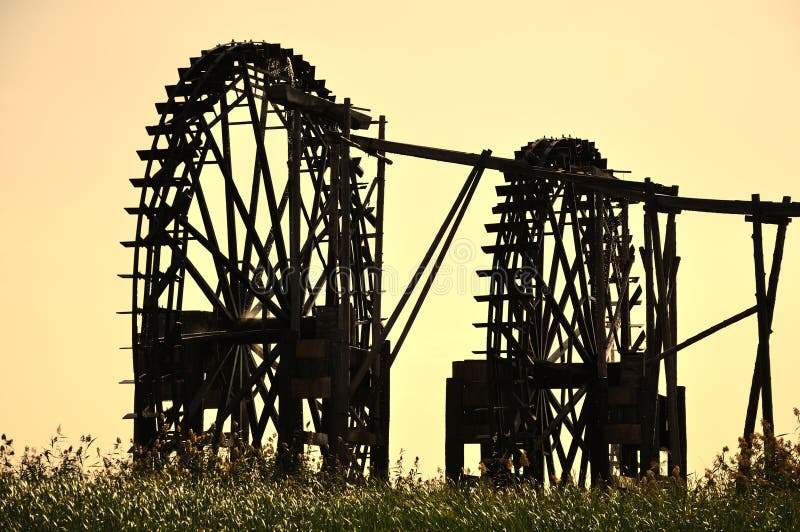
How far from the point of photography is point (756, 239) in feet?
73.9

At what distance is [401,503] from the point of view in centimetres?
1631

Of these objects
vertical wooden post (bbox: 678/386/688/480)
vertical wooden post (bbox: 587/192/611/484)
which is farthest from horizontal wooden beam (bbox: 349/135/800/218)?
vertical wooden post (bbox: 678/386/688/480)

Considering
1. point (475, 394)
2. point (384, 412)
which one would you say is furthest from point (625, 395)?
point (384, 412)

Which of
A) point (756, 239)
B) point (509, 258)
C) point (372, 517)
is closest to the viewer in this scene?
point (372, 517)

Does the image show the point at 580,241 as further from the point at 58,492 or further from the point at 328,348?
the point at 58,492

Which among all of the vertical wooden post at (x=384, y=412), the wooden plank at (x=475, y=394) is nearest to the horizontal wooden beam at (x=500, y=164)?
the vertical wooden post at (x=384, y=412)

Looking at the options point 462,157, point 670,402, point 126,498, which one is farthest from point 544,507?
point 462,157

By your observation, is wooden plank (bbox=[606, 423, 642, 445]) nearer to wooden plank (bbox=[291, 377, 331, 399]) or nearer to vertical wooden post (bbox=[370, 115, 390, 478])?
vertical wooden post (bbox=[370, 115, 390, 478])

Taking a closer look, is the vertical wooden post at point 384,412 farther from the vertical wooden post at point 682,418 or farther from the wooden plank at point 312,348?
the vertical wooden post at point 682,418

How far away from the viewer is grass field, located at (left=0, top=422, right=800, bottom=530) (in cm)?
1528

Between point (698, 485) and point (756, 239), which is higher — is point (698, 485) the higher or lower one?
the lower one

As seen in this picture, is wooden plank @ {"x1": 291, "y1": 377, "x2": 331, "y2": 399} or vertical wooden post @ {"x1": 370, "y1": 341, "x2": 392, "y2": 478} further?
vertical wooden post @ {"x1": 370, "y1": 341, "x2": 392, "y2": 478}

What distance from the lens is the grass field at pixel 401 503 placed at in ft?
50.1

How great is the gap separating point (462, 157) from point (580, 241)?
616 cm
